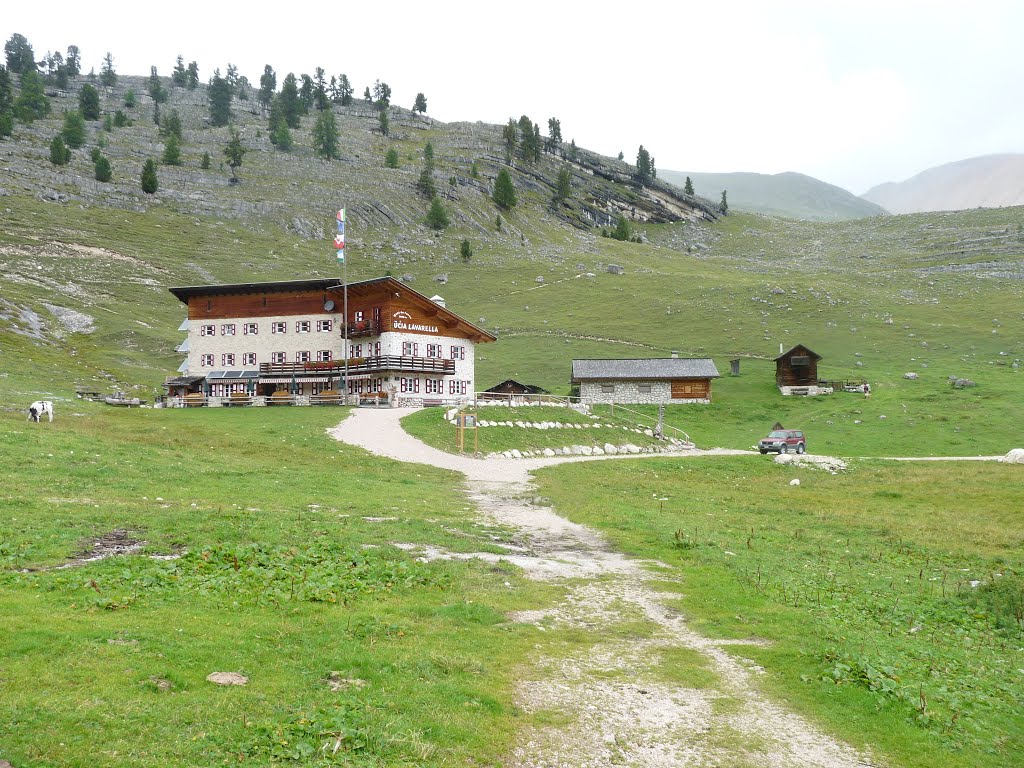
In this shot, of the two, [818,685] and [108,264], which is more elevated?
[108,264]

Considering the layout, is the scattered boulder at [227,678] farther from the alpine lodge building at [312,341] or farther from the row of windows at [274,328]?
the row of windows at [274,328]

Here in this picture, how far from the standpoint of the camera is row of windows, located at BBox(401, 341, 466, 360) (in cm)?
7344

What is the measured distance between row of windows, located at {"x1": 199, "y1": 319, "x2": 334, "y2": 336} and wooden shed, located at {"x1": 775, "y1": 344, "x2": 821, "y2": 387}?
51.5 metres

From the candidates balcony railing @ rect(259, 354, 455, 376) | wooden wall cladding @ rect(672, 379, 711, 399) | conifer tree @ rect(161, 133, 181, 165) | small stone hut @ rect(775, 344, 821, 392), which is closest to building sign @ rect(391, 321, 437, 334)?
balcony railing @ rect(259, 354, 455, 376)

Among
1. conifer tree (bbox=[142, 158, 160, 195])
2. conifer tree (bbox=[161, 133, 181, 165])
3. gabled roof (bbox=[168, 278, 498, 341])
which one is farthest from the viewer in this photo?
conifer tree (bbox=[161, 133, 181, 165])

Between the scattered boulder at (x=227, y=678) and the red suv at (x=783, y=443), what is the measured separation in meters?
48.6

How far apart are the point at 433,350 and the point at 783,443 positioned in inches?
1514

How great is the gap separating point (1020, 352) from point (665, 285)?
61881mm

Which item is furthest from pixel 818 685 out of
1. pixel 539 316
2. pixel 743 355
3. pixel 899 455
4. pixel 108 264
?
pixel 108 264

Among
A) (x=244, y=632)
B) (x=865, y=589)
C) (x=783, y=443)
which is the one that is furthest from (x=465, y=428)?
(x=244, y=632)

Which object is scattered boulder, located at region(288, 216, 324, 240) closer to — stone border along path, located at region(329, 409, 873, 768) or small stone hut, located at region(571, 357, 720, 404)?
small stone hut, located at region(571, 357, 720, 404)

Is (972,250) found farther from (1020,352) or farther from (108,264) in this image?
(108,264)

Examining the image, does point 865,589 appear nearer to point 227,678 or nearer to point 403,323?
point 227,678

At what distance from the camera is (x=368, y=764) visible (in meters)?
7.26
